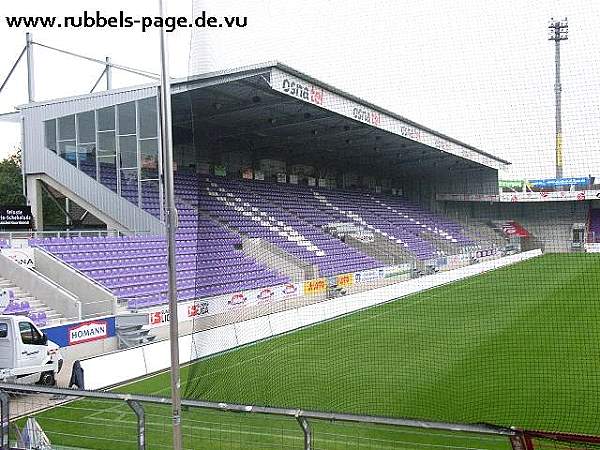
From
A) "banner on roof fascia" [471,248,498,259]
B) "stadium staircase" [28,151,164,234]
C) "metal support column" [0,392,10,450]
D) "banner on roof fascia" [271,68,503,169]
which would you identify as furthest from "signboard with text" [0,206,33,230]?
"banner on roof fascia" [471,248,498,259]

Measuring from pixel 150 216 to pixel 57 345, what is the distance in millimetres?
8126

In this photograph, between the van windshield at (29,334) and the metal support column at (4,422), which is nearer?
the metal support column at (4,422)

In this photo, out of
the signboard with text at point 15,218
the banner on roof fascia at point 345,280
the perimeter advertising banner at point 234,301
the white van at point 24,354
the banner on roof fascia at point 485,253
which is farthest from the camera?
the signboard with text at point 15,218

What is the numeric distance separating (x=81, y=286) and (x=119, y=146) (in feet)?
18.5

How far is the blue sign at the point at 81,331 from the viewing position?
11.4m

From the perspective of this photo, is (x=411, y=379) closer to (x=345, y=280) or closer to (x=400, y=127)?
(x=400, y=127)

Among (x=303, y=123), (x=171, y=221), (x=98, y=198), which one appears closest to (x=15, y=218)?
(x=98, y=198)

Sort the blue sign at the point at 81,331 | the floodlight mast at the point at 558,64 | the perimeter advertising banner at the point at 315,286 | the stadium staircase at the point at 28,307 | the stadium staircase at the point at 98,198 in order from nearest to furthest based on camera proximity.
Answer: the floodlight mast at the point at 558,64
the blue sign at the point at 81,331
the stadium staircase at the point at 28,307
the perimeter advertising banner at the point at 315,286
the stadium staircase at the point at 98,198

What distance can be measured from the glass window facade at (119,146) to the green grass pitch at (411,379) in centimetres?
988

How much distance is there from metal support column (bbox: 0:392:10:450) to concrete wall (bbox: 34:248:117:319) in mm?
8139

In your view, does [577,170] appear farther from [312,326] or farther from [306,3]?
[312,326]

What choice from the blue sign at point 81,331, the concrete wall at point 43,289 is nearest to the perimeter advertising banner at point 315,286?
the blue sign at point 81,331

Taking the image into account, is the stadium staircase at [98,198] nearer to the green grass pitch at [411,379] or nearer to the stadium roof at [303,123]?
the stadium roof at [303,123]

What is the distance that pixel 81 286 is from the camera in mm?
14547
